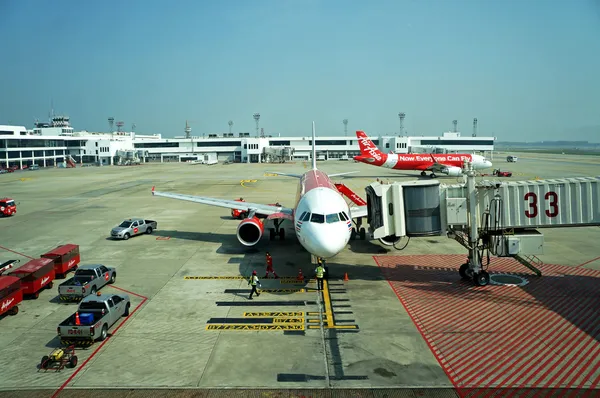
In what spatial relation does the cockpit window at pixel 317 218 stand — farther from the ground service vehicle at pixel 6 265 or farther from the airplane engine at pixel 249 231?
the ground service vehicle at pixel 6 265

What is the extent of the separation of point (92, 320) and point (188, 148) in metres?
158

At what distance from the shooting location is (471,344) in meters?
16.0

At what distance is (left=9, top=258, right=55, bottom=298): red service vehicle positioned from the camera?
2111cm

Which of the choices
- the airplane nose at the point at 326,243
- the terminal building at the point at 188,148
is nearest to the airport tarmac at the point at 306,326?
the airplane nose at the point at 326,243

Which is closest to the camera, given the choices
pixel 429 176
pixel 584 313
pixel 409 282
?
pixel 584 313

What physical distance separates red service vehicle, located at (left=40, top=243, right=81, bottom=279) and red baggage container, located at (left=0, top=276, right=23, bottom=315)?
4286 mm

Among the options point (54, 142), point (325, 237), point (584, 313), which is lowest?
point (584, 313)

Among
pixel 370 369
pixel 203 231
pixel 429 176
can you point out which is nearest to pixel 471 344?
pixel 370 369

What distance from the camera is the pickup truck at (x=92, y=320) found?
15836 millimetres

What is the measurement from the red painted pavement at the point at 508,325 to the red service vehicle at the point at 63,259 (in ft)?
64.3

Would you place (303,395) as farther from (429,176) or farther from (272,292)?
(429,176)

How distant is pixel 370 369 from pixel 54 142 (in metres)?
164

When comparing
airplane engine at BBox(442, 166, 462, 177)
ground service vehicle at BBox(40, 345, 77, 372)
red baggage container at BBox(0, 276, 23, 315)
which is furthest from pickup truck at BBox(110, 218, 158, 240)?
airplane engine at BBox(442, 166, 462, 177)

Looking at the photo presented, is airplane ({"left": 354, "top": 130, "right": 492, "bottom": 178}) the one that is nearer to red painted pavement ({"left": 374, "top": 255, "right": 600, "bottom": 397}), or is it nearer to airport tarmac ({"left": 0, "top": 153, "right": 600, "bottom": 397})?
airport tarmac ({"left": 0, "top": 153, "right": 600, "bottom": 397})
